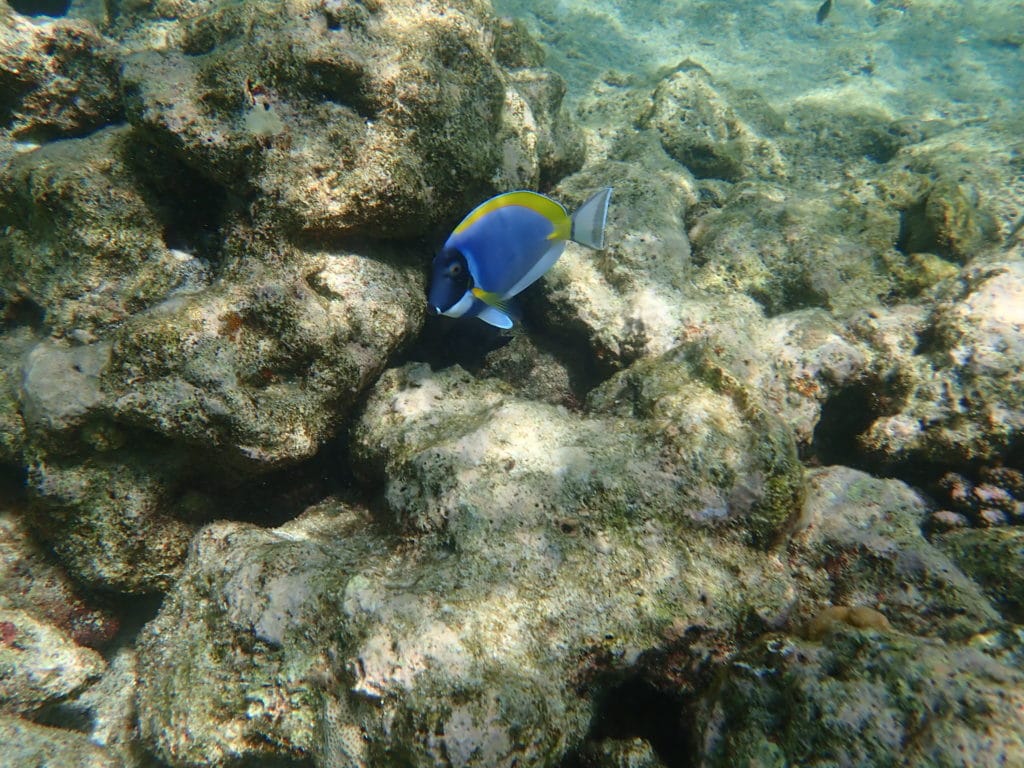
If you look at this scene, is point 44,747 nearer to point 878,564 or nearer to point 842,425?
point 878,564

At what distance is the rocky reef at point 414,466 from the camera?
5.33 ft

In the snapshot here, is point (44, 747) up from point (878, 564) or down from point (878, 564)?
down

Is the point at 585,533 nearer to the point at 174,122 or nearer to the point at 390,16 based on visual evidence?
the point at 174,122

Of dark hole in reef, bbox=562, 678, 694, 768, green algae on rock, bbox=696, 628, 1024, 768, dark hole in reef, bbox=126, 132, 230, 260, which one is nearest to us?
green algae on rock, bbox=696, 628, 1024, 768

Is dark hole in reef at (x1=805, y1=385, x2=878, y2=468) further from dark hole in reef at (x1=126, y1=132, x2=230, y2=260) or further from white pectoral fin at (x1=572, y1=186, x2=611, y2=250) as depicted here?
dark hole in reef at (x1=126, y1=132, x2=230, y2=260)

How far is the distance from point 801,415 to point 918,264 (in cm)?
165

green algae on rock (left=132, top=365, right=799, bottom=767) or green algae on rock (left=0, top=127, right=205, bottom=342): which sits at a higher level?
green algae on rock (left=0, top=127, right=205, bottom=342)

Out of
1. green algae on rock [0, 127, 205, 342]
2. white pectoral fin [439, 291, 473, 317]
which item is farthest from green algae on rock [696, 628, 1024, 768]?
green algae on rock [0, 127, 205, 342]

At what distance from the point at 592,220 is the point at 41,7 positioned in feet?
29.0

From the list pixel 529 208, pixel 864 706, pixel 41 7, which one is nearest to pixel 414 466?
pixel 529 208

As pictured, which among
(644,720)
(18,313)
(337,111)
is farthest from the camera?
(18,313)

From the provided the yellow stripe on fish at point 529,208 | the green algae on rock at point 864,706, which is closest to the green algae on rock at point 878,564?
the green algae on rock at point 864,706

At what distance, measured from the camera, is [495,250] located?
1965 mm

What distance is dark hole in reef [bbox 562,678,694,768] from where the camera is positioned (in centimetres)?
178
